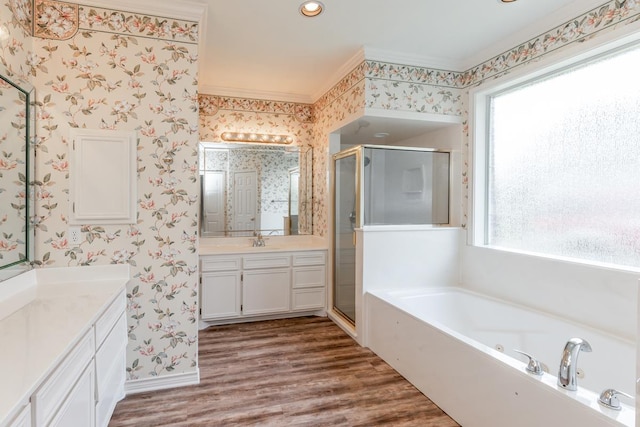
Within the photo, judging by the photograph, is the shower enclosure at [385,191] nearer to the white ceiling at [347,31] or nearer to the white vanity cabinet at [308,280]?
the white vanity cabinet at [308,280]

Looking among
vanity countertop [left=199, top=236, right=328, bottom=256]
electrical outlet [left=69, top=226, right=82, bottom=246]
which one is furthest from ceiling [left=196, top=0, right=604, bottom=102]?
vanity countertop [left=199, top=236, right=328, bottom=256]

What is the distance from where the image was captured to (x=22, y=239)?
75.1 inches

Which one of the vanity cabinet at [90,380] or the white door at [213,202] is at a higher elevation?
the white door at [213,202]

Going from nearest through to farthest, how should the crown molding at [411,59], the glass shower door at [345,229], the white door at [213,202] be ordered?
the crown molding at [411,59], the glass shower door at [345,229], the white door at [213,202]

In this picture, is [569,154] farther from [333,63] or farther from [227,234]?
[227,234]

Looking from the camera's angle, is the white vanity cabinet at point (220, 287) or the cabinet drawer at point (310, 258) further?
the cabinet drawer at point (310, 258)

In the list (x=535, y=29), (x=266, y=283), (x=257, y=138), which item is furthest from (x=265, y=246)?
(x=535, y=29)

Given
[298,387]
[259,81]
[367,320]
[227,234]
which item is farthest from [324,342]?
[259,81]

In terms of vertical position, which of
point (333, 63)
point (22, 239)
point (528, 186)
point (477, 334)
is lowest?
point (477, 334)

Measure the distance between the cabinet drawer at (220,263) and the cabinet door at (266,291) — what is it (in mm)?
144

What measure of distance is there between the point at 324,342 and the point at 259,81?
2.75 meters

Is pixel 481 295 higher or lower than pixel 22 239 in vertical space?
lower

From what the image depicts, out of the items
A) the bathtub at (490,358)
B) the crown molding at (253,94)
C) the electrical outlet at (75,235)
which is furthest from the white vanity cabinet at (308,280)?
the electrical outlet at (75,235)

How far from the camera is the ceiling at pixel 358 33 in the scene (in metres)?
2.28
